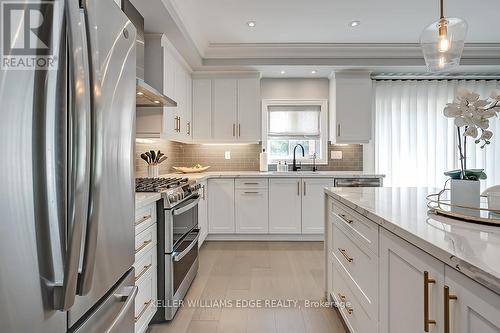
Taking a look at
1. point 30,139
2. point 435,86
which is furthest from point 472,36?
point 30,139

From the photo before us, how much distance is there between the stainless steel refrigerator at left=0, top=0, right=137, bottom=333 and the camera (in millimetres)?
604

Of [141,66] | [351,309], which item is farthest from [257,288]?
[141,66]

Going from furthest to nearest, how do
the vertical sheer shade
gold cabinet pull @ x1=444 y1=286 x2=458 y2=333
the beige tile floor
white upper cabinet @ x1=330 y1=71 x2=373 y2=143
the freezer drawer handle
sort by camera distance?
the vertical sheer shade → white upper cabinet @ x1=330 y1=71 x2=373 y2=143 → the beige tile floor → the freezer drawer handle → gold cabinet pull @ x1=444 y1=286 x2=458 y2=333

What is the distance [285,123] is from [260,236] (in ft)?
6.03

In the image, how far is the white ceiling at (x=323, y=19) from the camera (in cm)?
305

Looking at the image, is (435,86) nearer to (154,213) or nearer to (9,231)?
(154,213)

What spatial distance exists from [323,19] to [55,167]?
11.2 ft

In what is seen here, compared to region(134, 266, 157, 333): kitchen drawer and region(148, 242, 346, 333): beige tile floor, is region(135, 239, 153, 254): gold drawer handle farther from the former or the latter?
region(148, 242, 346, 333): beige tile floor

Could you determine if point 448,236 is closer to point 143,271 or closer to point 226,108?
point 143,271

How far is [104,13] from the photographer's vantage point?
964 millimetres

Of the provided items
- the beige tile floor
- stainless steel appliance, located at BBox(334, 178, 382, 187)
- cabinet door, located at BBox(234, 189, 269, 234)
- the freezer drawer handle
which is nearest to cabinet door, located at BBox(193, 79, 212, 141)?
cabinet door, located at BBox(234, 189, 269, 234)

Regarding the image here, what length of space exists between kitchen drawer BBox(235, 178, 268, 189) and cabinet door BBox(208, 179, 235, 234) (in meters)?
0.10

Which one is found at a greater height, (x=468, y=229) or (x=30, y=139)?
(x=30, y=139)

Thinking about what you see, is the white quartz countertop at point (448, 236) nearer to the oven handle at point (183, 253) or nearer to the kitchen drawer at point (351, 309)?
the kitchen drawer at point (351, 309)
